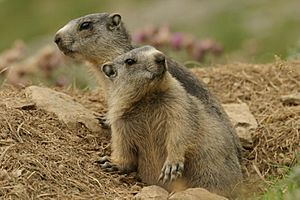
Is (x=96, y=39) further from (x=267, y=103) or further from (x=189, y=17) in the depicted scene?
(x=189, y=17)

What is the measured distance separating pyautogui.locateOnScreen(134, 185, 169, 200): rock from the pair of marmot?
267 mm

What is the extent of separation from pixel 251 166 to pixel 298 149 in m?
0.43

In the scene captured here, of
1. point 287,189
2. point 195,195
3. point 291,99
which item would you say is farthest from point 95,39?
point 287,189

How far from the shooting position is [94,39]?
28.3 ft

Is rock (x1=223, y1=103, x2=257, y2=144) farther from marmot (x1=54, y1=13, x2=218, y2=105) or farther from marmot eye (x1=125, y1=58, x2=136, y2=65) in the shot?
marmot eye (x1=125, y1=58, x2=136, y2=65)

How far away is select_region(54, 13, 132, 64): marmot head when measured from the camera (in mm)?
8586

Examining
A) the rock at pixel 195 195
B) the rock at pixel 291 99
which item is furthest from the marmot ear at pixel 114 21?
the rock at pixel 195 195

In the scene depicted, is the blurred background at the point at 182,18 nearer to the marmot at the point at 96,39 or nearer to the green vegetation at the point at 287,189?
the marmot at the point at 96,39

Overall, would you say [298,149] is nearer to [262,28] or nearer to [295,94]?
[295,94]

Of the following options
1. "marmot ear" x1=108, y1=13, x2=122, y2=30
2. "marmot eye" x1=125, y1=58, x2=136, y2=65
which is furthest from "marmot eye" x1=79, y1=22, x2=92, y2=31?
"marmot eye" x1=125, y1=58, x2=136, y2=65

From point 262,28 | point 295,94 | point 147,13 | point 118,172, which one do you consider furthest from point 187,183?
point 147,13

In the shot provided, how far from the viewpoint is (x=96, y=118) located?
8.40 m

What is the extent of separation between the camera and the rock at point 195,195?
6.84 metres

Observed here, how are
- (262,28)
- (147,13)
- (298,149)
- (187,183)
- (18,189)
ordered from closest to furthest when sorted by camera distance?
1. (18,189)
2. (187,183)
3. (298,149)
4. (262,28)
5. (147,13)
